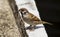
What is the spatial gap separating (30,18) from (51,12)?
1.76 ft

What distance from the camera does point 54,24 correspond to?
11.0ft

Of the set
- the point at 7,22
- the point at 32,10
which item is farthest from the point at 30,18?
the point at 7,22

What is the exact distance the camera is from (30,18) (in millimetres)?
2922

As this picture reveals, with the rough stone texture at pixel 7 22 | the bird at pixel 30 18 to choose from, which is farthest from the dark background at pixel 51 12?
the bird at pixel 30 18

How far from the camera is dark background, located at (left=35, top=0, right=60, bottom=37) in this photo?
3354 mm

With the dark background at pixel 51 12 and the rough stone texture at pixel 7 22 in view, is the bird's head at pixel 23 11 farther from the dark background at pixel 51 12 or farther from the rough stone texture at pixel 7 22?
the dark background at pixel 51 12

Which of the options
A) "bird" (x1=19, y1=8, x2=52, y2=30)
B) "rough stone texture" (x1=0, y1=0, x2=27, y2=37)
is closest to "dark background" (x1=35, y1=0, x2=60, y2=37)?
"rough stone texture" (x1=0, y1=0, x2=27, y2=37)

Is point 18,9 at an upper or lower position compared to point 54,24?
upper

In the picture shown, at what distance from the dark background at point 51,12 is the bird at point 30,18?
0.46 metres

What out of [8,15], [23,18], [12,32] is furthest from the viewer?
[8,15]

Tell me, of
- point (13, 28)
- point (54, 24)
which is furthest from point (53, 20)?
point (13, 28)

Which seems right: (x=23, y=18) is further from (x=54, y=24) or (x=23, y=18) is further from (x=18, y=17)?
(x=54, y=24)

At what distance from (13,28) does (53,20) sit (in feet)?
1.38

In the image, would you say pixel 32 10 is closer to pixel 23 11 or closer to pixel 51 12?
pixel 23 11
